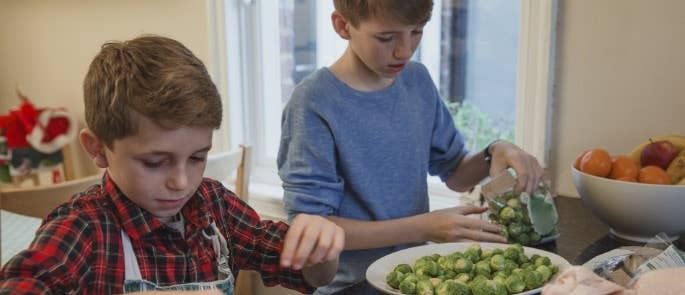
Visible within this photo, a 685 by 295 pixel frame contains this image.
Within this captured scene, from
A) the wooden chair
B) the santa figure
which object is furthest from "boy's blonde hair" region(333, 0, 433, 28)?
the santa figure

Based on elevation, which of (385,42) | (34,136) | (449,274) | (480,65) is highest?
(385,42)

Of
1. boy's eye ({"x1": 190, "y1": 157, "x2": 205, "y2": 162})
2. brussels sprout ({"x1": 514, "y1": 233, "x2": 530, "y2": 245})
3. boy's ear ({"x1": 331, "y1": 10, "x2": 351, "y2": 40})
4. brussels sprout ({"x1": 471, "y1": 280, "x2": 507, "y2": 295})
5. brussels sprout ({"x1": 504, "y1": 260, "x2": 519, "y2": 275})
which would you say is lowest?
brussels sprout ({"x1": 514, "y1": 233, "x2": 530, "y2": 245})

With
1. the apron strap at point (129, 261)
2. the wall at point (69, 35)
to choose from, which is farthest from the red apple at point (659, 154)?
the wall at point (69, 35)

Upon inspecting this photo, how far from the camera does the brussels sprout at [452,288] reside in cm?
82

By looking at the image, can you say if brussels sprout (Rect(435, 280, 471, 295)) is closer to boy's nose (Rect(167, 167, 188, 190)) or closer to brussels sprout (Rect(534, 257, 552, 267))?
brussels sprout (Rect(534, 257, 552, 267))

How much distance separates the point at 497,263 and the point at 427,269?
10 centimetres

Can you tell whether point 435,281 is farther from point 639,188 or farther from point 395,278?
point 639,188

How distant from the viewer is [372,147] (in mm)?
1193

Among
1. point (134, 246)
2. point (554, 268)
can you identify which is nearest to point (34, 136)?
point (134, 246)

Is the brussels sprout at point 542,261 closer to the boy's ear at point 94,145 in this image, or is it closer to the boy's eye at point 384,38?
the boy's eye at point 384,38

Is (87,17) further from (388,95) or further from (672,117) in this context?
(672,117)

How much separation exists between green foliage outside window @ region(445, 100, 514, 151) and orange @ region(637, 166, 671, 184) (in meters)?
0.61

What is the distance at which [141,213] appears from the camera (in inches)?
33.4

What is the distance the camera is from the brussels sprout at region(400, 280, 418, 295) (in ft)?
2.75
